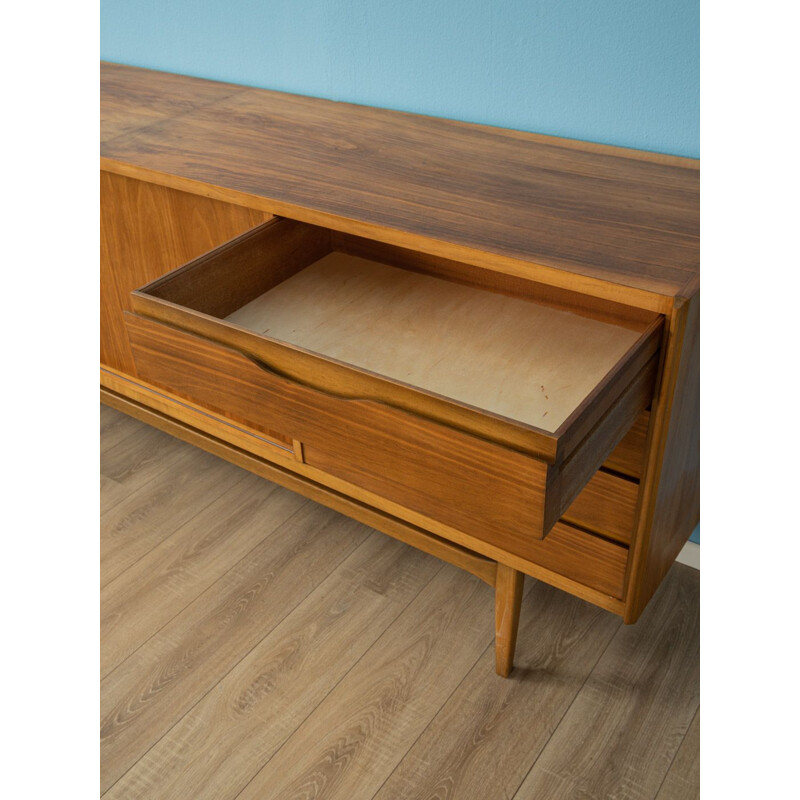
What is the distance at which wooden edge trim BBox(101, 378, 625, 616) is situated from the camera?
1132mm

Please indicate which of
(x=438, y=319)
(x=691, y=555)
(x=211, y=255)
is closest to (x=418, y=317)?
(x=438, y=319)

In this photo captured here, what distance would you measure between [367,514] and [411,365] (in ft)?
1.08

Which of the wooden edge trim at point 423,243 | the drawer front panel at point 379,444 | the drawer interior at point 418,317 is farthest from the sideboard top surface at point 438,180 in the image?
the drawer front panel at point 379,444

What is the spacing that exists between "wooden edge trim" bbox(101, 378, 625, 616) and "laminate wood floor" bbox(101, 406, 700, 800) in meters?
0.16

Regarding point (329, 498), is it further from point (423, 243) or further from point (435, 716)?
point (423, 243)

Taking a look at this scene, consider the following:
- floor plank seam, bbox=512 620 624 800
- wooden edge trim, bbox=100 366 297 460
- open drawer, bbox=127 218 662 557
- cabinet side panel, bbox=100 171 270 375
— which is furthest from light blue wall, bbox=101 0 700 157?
floor plank seam, bbox=512 620 624 800

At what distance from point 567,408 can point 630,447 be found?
0.12 metres

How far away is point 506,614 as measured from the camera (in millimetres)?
1183

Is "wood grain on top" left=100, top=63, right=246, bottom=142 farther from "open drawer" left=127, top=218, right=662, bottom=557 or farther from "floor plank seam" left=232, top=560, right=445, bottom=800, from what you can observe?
"floor plank seam" left=232, top=560, right=445, bottom=800

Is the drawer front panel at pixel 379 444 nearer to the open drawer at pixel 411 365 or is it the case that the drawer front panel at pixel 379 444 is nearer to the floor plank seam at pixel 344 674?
the open drawer at pixel 411 365

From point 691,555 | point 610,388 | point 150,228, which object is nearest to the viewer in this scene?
point 610,388

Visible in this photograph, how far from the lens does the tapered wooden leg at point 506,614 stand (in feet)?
3.77
